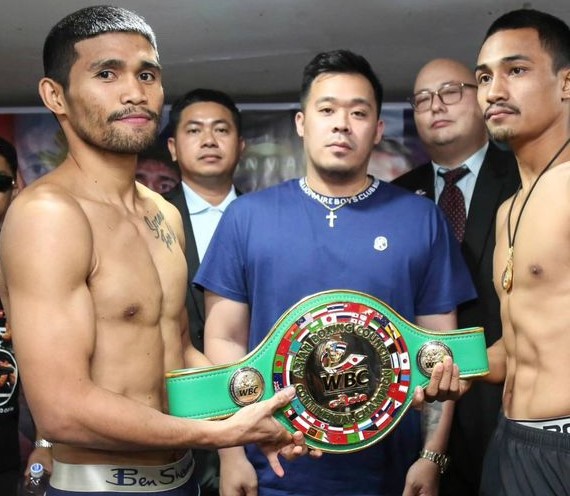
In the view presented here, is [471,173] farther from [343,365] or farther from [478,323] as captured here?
[343,365]

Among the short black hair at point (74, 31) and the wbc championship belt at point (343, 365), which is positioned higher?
the short black hair at point (74, 31)

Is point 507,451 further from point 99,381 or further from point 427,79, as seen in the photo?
point 427,79

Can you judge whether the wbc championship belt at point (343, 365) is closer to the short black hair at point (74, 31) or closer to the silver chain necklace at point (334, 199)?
the silver chain necklace at point (334, 199)

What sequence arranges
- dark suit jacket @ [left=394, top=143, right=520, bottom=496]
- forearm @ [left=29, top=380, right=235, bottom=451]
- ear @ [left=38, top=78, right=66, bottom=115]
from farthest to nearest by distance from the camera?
dark suit jacket @ [left=394, top=143, right=520, bottom=496] < ear @ [left=38, top=78, right=66, bottom=115] < forearm @ [left=29, top=380, right=235, bottom=451]

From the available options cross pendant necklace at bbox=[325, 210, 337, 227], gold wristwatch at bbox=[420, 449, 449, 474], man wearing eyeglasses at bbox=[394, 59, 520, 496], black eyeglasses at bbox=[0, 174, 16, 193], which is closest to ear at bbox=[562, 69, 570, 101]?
man wearing eyeglasses at bbox=[394, 59, 520, 496]

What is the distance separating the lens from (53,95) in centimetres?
178

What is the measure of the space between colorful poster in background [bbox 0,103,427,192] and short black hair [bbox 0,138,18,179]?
0.78 feet

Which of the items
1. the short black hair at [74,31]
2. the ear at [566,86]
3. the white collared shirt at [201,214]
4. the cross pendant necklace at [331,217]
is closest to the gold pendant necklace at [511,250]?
the ear at [566,86]

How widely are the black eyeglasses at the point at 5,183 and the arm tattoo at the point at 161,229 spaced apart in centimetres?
118

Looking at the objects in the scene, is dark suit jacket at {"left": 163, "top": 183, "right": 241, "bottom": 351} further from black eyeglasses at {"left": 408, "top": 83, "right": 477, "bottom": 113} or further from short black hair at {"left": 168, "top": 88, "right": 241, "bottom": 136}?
black eyeglasses at {"left": 408, "top": 83, "right": 477, "bottom": 113}

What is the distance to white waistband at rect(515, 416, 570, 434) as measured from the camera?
1857 millimetres

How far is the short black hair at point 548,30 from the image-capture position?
2203mm

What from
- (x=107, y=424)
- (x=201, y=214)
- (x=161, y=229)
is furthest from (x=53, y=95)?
(x=201, y=214)

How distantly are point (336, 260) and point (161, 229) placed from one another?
1.71ft
